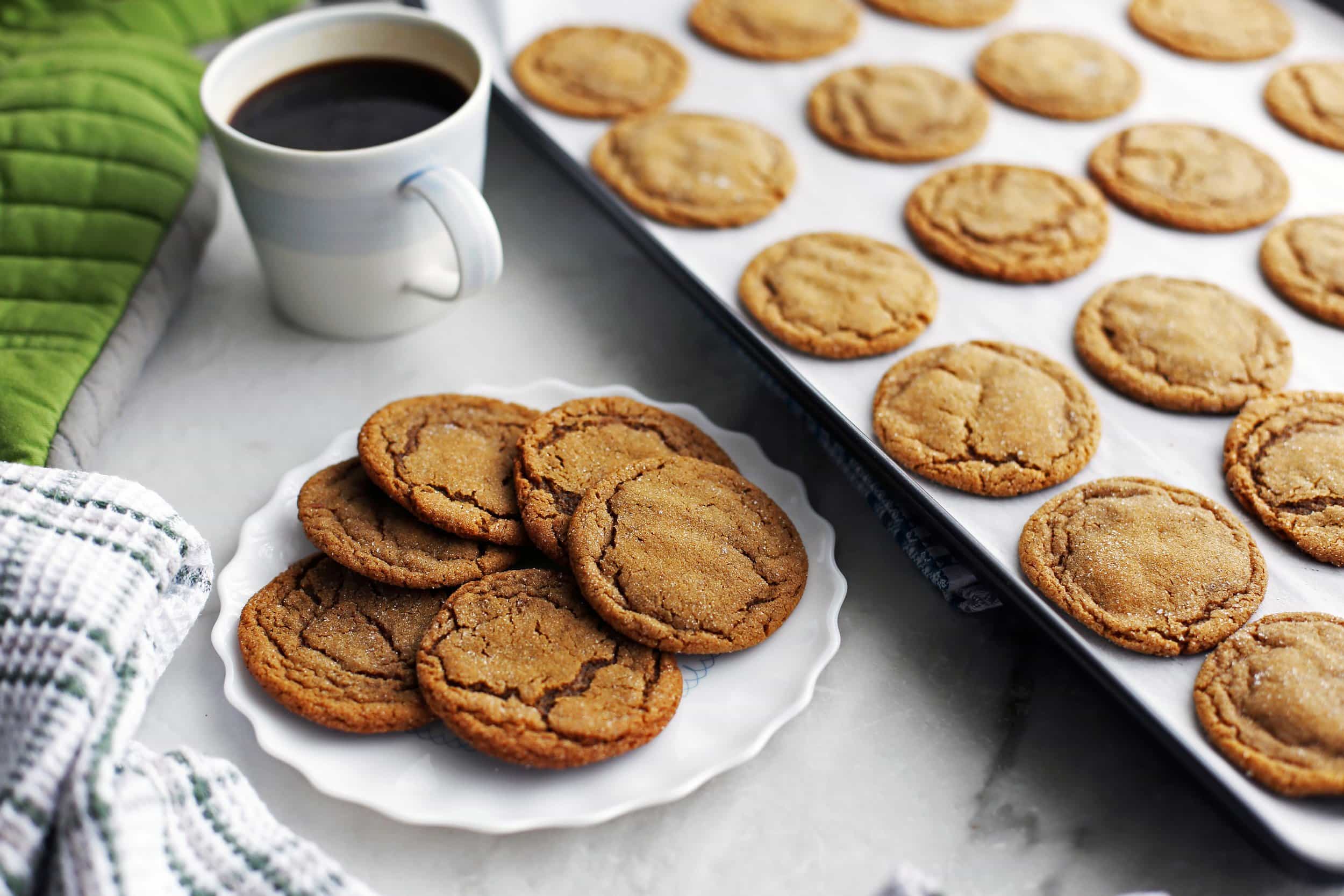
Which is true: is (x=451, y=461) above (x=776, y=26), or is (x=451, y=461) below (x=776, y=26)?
below

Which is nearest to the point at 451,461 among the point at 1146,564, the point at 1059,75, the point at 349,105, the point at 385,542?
the point at 385,542

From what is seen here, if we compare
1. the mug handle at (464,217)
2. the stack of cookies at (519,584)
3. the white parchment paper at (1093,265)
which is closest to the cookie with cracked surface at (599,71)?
the white parchment paper at (1093,265)

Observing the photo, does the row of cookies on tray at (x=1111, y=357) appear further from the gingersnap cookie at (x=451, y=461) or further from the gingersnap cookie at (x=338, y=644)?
the gingersnap cookie at (x=338, y=644)

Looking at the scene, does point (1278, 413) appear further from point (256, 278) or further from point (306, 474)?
point (256, 278)

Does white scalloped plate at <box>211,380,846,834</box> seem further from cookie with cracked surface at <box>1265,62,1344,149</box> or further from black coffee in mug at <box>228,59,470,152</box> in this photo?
cookie with cracked surface at <box>1265,62,1344,149</box>

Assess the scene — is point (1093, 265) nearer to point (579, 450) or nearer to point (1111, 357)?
point (1111, 357)

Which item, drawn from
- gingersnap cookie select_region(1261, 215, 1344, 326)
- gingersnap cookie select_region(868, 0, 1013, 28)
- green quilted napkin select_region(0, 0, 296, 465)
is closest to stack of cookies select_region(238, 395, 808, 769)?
green quilted napkin select_region(0, 0, 296, 465)

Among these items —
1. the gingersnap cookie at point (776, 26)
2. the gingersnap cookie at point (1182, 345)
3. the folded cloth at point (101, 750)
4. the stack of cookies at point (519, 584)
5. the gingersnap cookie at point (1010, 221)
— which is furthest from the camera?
the gingersnap cookie at point (776, 26)
